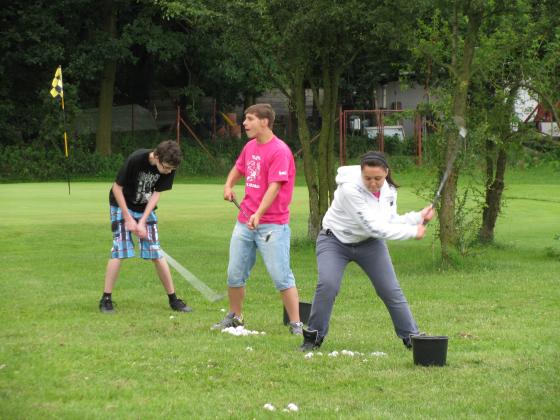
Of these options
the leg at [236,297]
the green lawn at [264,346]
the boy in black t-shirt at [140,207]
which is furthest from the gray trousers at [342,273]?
the boy in black t-shirt at [140,207]

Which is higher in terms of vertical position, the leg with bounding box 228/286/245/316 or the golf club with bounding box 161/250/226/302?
the leg with bounding box 228/286/245/316

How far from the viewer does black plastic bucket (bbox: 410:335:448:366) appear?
7363 millimetres

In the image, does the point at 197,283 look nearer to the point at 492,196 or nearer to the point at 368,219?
the point at 368,219

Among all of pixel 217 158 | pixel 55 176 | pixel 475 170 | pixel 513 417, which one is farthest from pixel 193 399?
pixel 217 158

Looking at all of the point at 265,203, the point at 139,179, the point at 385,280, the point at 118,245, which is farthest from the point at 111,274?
the point at 385,280

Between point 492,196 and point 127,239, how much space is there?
27.8ft

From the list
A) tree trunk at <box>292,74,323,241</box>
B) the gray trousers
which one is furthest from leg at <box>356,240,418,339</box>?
tree trunk at <box>292,74,323,241</box>

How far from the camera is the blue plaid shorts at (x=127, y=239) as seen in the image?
1036 centimetres

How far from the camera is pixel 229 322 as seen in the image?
9.10 m

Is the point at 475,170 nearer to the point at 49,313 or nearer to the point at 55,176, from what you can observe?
the point at 49,313

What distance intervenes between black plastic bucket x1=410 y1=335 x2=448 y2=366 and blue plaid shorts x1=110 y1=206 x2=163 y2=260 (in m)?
3.70

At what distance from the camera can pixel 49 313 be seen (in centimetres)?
1005

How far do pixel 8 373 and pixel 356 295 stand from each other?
16.8 feet

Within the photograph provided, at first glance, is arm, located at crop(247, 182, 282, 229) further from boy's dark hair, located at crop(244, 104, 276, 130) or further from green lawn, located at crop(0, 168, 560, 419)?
green lawn, located at crop(0, 168, 560, 419)
